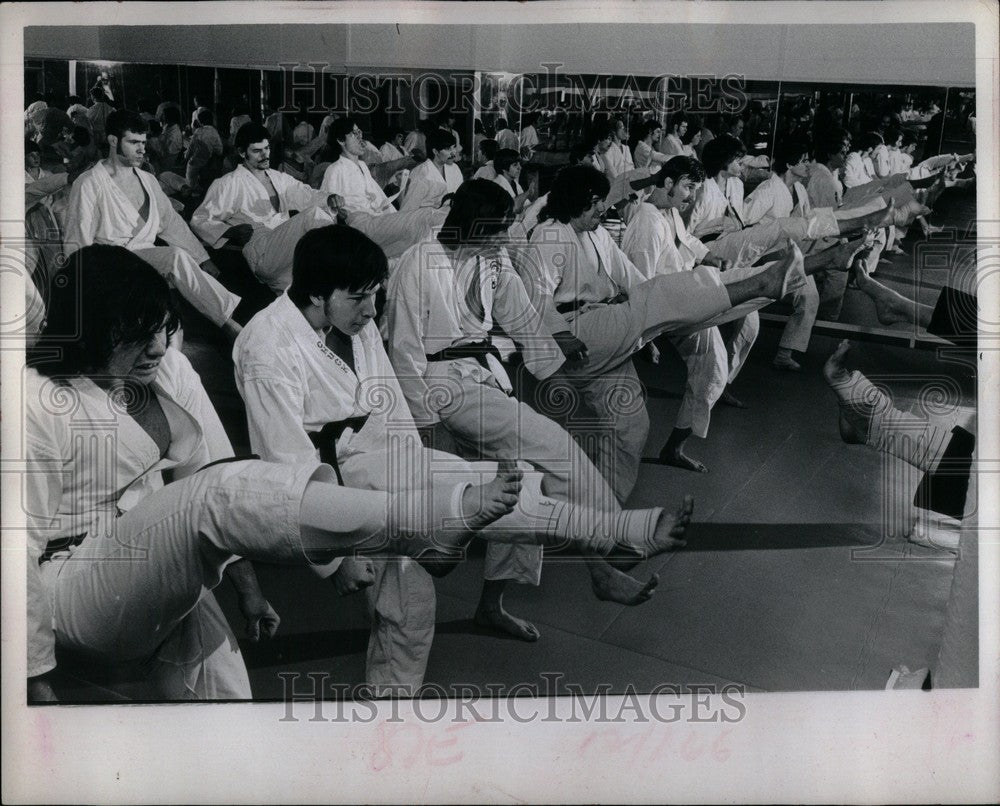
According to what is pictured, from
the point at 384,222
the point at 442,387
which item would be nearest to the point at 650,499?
the point at 442,387

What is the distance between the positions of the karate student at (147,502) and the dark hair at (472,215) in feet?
2.61

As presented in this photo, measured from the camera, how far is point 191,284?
3.09 metres

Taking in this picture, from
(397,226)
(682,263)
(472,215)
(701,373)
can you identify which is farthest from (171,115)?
(701,373)

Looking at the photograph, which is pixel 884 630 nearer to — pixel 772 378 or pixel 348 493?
pixel 772 378

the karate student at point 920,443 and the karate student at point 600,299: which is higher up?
the karate student at point 600,299

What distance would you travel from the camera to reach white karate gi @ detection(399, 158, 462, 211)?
3148 millimetres

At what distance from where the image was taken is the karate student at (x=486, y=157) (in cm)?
317

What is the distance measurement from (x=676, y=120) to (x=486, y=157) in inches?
24.9

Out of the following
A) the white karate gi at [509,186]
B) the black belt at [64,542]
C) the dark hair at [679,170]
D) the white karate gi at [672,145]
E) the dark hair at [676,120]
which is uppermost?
the dark hair at [676,120]

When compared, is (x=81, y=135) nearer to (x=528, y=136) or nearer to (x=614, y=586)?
(x=528, y=136)

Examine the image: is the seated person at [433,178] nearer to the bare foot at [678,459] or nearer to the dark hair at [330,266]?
the dark hair at [330,266]

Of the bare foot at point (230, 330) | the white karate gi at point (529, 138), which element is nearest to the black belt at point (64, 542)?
the bare foot at point (230, 330)

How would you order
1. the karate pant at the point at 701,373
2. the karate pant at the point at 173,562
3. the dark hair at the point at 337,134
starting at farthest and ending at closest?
the karate pant at the point at 701,373, the dark hair at the point at 337,134, the karate pant at the point at 173,562

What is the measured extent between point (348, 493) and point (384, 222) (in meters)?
0.88
